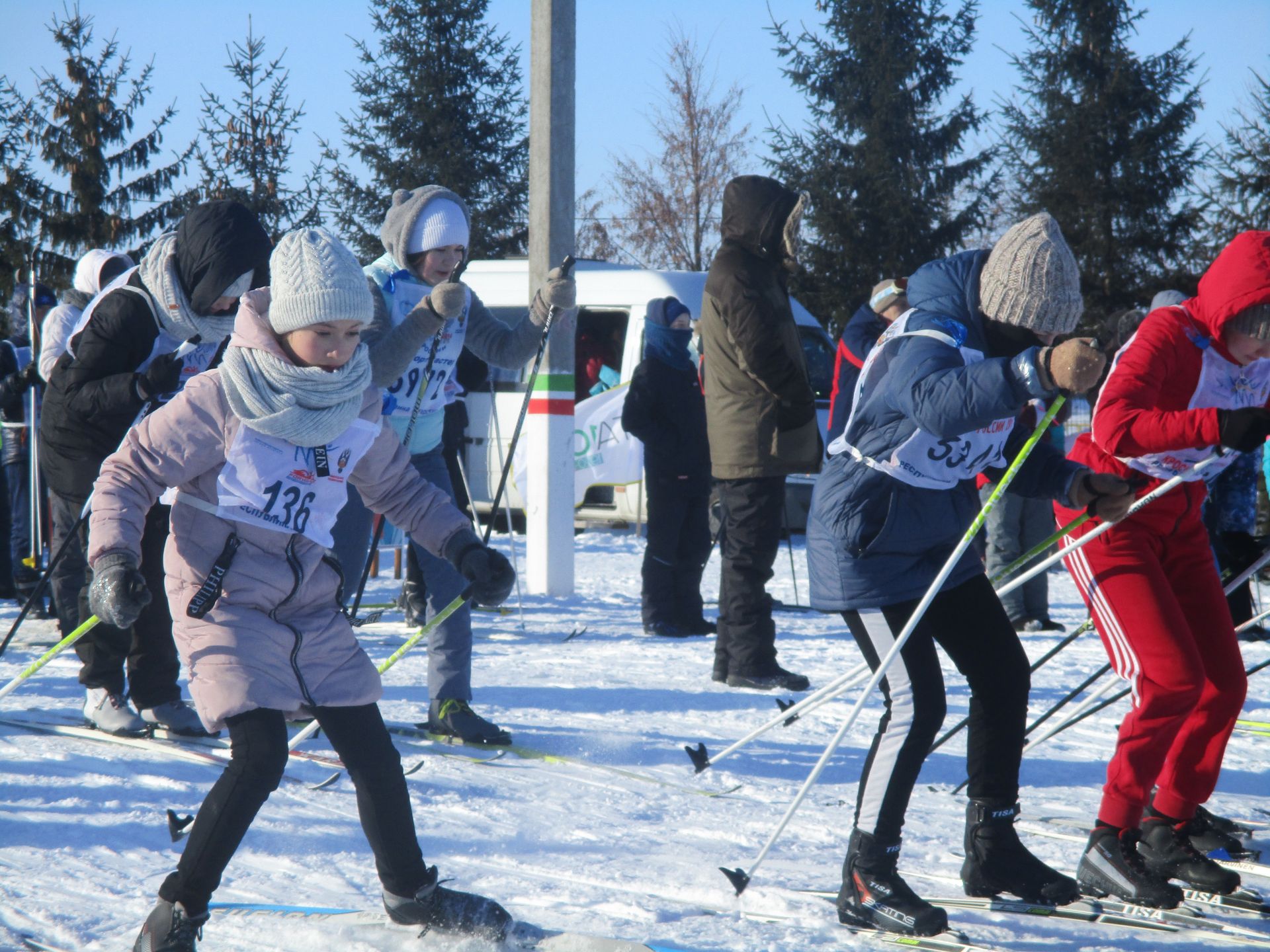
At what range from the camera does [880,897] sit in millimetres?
2857

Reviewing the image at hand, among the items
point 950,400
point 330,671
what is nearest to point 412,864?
point 330,671

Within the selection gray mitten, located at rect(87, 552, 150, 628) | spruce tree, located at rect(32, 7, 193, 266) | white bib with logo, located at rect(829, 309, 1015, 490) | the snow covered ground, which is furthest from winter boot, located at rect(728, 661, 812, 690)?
spruce tree, located at rect(32, 7, 193, 266)

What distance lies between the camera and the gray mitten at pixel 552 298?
4.57m

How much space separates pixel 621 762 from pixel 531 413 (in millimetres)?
4408

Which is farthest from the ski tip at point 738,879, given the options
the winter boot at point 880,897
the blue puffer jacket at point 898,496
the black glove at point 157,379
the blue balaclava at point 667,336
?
the blue balaclava at point 667,336

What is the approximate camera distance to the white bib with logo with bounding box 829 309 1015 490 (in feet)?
9.75

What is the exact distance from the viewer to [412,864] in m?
2.67

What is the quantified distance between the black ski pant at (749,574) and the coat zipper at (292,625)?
3.14m

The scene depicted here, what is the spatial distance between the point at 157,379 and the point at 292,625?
1.69m

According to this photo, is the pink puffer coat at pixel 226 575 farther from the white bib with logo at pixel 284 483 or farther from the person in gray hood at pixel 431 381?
the person in gray hood at pixel 431 381

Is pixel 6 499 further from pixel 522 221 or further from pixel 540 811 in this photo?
pixel 522 221

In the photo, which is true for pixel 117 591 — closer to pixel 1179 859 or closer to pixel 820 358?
pixel 1179 859

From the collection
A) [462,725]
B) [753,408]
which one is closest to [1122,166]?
[753,408]

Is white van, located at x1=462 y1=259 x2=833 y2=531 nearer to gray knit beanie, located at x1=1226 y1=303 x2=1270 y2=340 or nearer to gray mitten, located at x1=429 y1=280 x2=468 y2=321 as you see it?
gray mitten, located at x1=429 y1=280 x2=468 y2=321
